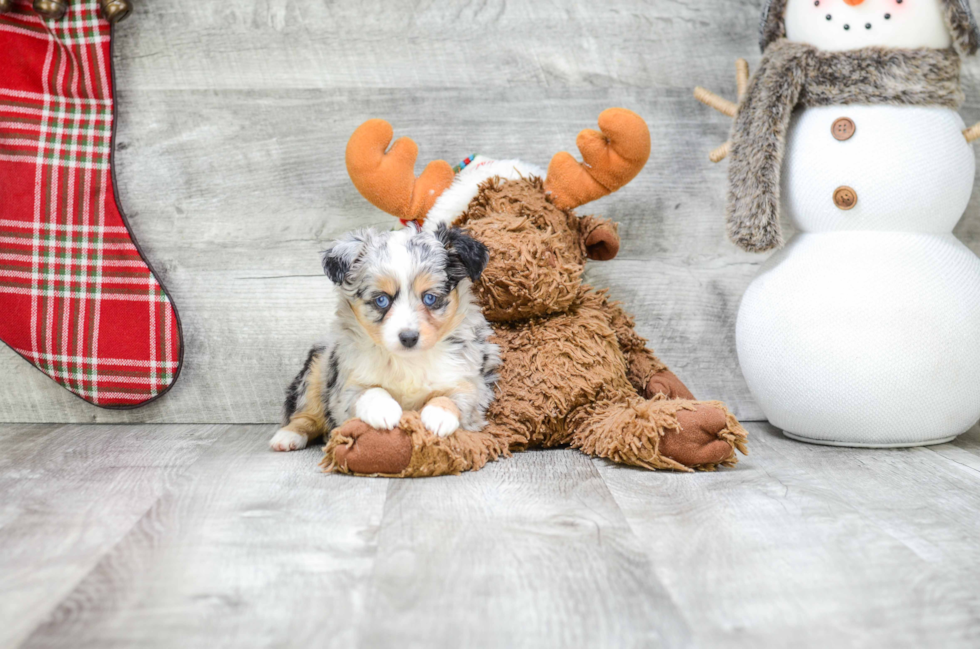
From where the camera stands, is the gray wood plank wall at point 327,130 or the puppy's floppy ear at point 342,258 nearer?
the puppy's floppy ear at point 342,258

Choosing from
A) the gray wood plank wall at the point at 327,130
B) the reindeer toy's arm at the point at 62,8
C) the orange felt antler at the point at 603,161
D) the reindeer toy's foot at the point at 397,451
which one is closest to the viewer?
the reindeer toy's foot at the point at 397,451

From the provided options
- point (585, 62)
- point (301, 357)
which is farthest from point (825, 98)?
point (301, 357)

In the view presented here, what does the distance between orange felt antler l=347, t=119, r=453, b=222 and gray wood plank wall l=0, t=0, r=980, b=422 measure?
1.02 feet

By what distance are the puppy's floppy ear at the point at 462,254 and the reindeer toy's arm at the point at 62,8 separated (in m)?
1.12

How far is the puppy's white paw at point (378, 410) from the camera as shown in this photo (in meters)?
1.65

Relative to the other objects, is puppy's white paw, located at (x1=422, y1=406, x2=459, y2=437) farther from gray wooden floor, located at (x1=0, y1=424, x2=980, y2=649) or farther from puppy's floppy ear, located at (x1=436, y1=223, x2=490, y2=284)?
puppy's floppy ear, located at (x1=436, y1=223, x2=490, y2=284)

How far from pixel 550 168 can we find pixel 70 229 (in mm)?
1290

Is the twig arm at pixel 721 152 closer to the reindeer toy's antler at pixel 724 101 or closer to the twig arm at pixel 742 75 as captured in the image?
the reindeer toy's antler at pixel 724 101

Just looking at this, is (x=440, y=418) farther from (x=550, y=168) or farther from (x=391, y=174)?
(x=550, y=168)

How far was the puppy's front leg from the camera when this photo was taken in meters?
1.67

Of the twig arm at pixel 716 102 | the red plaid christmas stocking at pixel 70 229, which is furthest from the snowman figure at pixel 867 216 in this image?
the red plaid christmas stocking at pixel 70 229

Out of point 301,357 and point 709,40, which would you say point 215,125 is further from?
point 709,40

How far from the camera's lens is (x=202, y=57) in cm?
225

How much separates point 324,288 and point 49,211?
0.75 m
